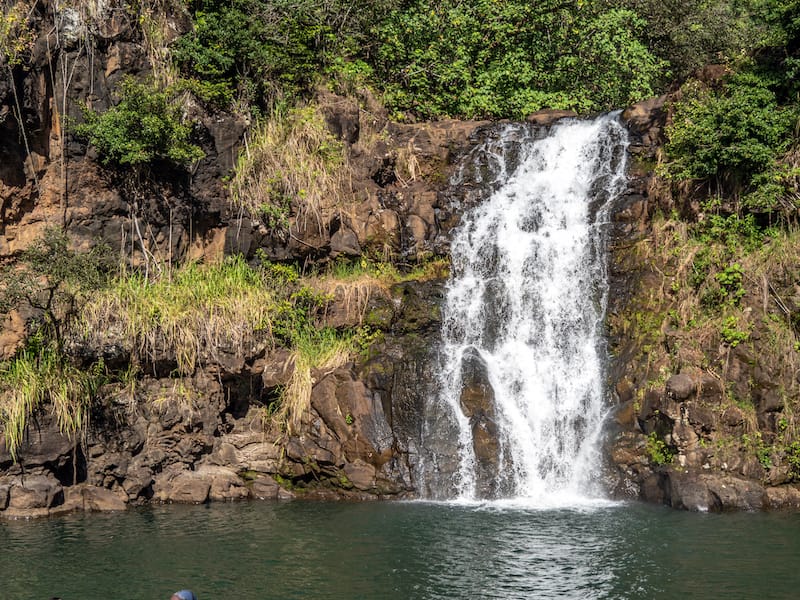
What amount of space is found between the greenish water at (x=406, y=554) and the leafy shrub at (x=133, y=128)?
7979 mm

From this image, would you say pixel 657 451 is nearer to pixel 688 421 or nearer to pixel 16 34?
pixel 688 421

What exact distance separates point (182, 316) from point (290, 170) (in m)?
4.65

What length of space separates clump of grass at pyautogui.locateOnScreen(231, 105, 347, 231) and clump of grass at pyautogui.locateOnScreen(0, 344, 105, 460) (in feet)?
17.7

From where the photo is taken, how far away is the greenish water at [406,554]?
433 inches

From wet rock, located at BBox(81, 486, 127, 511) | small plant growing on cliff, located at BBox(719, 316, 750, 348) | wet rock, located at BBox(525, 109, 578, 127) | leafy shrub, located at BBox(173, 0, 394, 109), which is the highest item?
leafy shrub, located at BBox(173, 0, 394, 109)

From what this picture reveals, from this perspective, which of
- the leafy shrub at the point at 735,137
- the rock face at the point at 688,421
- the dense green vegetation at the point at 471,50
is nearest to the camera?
the rock face at the point at 688,421

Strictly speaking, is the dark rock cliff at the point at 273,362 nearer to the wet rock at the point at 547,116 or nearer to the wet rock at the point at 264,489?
the wet rock at the point at 264,489

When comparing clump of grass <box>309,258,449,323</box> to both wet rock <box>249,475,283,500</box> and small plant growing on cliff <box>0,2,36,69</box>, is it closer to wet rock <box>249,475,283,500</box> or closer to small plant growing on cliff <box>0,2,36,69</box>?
wet rock <box>249,475,283,500</box>

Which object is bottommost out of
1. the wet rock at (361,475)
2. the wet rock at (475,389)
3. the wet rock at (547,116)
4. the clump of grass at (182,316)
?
the wet rock at (361,475)

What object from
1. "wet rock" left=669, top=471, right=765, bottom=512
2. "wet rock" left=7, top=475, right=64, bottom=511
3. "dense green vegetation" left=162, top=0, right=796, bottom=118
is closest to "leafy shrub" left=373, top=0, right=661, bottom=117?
"dense green vegetation" left=162, top=0, right=796, bottom=118

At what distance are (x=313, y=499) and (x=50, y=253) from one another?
6922mm

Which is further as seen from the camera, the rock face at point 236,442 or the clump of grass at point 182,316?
the clump of grass at point 182,316

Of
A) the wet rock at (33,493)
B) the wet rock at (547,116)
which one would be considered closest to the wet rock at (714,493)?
the wet rock at (547,116)

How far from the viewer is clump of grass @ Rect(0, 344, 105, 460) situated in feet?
51.4
